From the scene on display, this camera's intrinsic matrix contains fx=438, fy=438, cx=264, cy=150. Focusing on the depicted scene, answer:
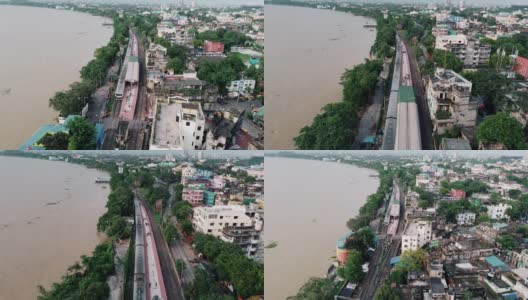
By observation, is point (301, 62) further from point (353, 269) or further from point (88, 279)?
point (88, 279)

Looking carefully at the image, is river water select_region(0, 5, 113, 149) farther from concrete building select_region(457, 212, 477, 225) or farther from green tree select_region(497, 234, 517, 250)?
green tree select_region(497, 234, 517, 250)

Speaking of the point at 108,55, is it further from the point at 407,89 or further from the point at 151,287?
the point at 407,89

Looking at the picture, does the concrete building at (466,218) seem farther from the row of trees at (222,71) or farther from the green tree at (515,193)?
the row of trees at (222,71)

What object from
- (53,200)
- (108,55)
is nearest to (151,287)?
(53,200)

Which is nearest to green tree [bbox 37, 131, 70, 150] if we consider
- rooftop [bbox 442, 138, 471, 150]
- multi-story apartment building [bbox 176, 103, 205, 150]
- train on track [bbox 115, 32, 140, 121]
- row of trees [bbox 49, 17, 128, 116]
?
row of trees [bbox 49, 17, 128, 116]

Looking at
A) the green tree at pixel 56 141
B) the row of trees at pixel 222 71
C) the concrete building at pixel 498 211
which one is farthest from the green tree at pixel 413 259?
the green tree at pixel 56 141

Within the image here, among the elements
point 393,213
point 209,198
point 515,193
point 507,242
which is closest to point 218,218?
point 209,198

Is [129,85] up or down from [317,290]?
up
